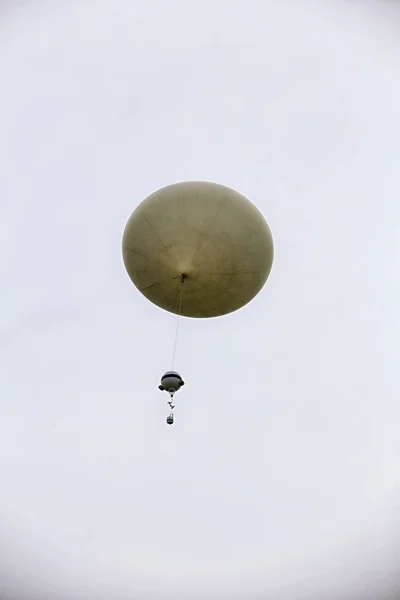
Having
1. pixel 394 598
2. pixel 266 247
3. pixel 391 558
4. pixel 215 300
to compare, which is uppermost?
pixel 266 247

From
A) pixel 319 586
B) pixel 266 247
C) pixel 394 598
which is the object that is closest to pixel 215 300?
pixel 266 247

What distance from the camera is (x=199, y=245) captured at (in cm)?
1057

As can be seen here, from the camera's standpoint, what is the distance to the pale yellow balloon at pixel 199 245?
10.6 meters

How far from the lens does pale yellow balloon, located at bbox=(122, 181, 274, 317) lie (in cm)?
1059

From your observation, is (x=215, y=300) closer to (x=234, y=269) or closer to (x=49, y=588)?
(x=234, y=269)

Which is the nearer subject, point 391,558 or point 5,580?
point 391,558

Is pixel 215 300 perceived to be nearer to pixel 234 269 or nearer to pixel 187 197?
pixel 234 269

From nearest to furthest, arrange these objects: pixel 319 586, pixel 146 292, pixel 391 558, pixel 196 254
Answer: pixel 196 254 → pixel 146 292 → pixel 391 558 → pixel 319 586

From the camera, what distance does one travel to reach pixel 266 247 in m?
11.2

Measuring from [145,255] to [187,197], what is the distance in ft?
4.69

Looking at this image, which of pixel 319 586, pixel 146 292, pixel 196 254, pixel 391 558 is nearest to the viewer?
pixel 196 254

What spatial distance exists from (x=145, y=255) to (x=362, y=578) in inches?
386

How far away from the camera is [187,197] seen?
1068 centimetres

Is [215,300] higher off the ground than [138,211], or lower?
lower
